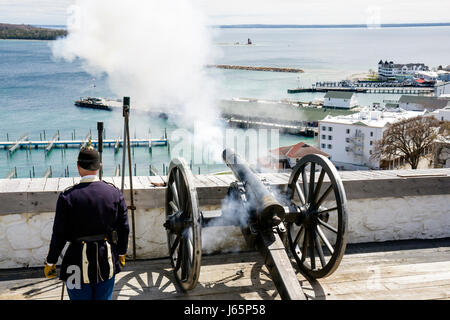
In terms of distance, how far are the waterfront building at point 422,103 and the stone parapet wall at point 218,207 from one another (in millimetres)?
65079

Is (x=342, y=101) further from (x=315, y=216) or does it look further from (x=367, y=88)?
(x=315, y=216)

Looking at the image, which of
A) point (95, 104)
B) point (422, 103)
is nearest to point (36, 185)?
point (422, 103)

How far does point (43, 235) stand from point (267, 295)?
5.79 feet

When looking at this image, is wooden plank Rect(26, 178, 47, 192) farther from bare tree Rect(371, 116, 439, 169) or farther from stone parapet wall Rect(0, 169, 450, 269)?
bare tree Rect(371, 116, 439, 169)

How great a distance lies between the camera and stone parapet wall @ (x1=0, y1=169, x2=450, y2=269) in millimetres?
3740

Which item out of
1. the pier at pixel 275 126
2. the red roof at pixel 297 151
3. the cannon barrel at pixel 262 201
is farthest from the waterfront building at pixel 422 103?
the cannon barrel at pixel 262 201

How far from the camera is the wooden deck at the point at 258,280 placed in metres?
3.39

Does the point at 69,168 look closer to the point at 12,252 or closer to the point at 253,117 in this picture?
the point at 253,117

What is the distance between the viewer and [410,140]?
38906 millimetres

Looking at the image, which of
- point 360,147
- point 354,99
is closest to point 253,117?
point 354,99

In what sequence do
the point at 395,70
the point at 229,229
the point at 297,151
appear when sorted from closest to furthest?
the point at 229,229
the point at 297,151
the point at 395,70

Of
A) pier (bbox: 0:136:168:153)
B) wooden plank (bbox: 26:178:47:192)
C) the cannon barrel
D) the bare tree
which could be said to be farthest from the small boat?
the cannon barrel

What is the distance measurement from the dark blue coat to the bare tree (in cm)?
3638

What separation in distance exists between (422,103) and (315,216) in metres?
68.4
